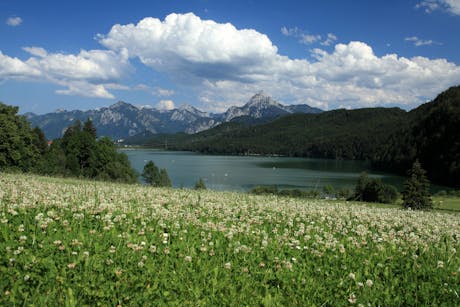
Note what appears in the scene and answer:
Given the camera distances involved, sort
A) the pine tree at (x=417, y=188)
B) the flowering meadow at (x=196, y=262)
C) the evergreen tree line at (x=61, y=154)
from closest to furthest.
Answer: the flowering meadow at (x=196, y=262) < the pine tree at (x=417, y=188) < the evergreen tree line at (x=61, y=154)

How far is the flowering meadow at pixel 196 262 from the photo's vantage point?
5387mm

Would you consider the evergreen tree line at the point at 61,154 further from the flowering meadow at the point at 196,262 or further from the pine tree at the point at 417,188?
the flowering meadow at the point at 196,262

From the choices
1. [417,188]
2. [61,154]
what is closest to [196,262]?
[417,188]

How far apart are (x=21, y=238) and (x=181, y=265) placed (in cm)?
271

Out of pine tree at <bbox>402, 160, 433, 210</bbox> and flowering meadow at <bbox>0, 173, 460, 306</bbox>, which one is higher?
flowering meadow at <bbox>0, 173, 460, 306</bbox>

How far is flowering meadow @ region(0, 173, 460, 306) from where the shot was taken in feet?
17.7

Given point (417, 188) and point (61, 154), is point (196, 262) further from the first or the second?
point (61, 154)

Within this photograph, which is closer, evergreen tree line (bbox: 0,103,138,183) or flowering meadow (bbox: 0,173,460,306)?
flowering meadow (bbox: 0,173,460,306)

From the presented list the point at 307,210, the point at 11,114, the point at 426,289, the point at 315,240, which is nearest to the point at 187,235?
the point at 315,240

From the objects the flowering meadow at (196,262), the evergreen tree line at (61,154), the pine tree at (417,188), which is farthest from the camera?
the evergreen tree line at (61,154)

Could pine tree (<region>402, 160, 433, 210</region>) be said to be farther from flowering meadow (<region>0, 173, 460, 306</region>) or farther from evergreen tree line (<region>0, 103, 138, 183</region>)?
flowering meadow (<region>0, 173, 460, 306</region>)

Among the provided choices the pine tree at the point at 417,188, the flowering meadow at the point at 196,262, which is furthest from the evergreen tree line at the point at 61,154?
the flowering meadow at the point at 196,262

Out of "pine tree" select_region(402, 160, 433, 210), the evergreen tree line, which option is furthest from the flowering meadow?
the evergreen tree line

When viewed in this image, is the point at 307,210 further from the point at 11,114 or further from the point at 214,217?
the point at 11,114
